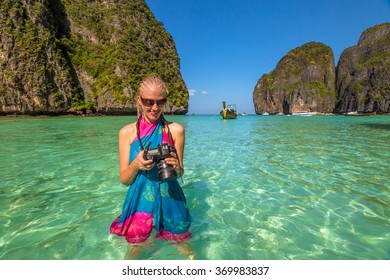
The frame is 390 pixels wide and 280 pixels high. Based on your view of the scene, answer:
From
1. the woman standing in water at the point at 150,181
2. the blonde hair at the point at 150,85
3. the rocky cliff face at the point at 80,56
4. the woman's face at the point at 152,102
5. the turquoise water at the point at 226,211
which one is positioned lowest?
the turquoise water at the point at 226,211

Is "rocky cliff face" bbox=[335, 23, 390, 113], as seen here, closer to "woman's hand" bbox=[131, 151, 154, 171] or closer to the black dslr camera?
the black dslr camera

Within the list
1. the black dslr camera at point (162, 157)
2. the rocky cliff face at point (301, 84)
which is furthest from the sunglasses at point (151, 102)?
the rocky cliff face at point (301, 84)

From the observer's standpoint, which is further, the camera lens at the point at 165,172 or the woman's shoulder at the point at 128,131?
the woman's shoulder at the point at 128,131

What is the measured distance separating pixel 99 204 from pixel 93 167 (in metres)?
3.19

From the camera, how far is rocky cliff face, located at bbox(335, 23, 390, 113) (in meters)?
120

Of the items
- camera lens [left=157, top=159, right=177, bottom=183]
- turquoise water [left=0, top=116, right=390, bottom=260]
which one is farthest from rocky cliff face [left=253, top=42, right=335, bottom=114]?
camera lens [left=157, top=159, right=177, bottom=183]

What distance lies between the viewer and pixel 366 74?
133 m

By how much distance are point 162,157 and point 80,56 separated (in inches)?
3254

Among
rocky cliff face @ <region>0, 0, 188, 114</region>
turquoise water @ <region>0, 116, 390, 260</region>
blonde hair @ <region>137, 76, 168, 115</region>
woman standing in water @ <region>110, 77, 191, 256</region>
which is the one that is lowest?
turquoise water @ <region>0, 116, 390, 260</region>

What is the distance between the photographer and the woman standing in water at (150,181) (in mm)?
2297

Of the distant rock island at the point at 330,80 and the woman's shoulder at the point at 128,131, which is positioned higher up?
the distant rock island at the point at 330,80

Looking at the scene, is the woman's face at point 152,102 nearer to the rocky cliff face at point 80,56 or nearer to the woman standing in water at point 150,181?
the woman standing in water at point 150,181

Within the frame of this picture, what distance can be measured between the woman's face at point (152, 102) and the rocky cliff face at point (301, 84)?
16381cm

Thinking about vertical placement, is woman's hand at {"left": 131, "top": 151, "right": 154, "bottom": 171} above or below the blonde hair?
below
